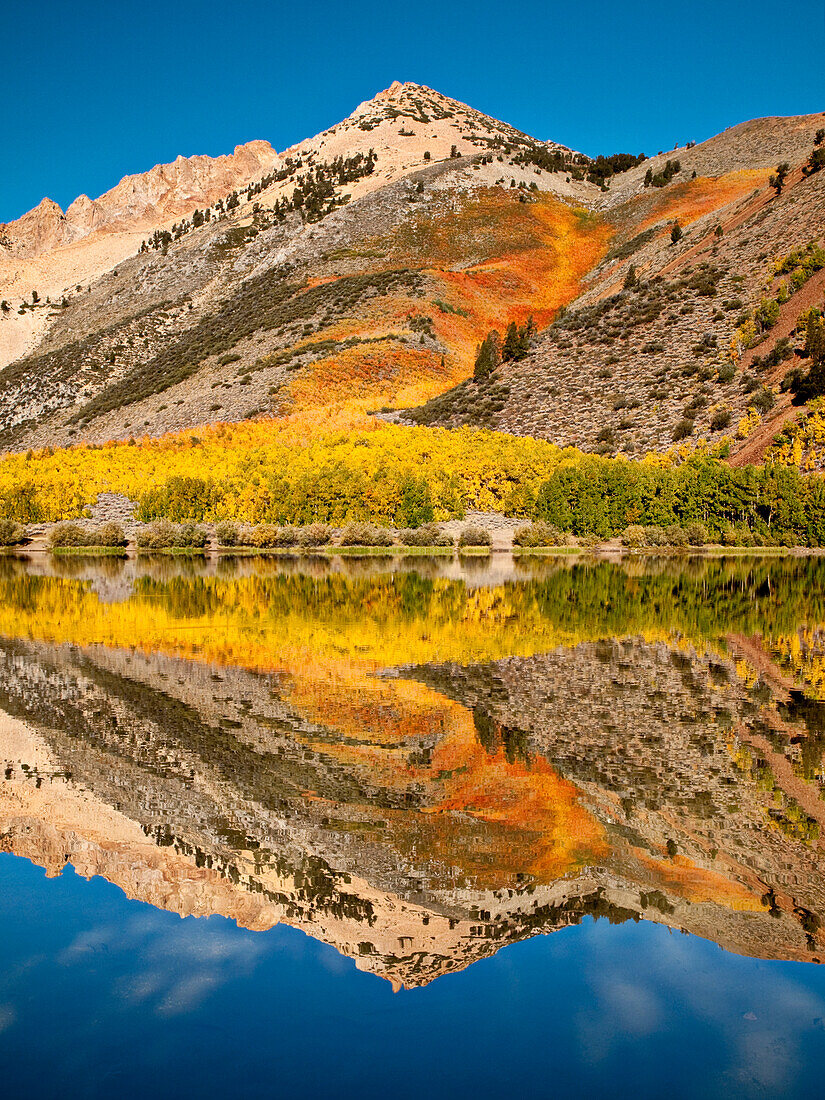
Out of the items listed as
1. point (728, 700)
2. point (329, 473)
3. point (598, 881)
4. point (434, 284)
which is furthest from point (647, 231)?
point (598, 881)

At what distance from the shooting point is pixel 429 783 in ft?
27.2

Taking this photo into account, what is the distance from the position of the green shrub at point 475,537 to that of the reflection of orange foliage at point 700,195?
1753 inches

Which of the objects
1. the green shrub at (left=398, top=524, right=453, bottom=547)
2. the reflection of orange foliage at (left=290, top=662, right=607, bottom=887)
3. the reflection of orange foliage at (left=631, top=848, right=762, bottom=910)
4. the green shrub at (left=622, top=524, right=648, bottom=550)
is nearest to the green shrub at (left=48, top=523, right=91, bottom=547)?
the green shrub at (left=398, top=524, right=453, bottom=547)

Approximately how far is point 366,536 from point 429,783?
37.9m

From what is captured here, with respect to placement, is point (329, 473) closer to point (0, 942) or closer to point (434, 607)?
point (434, 607)

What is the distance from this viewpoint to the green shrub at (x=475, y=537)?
46.8m

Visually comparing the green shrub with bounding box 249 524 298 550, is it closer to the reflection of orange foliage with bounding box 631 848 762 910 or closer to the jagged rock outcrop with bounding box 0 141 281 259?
the reflection of orange foliage with bounding box 631 848 762 910

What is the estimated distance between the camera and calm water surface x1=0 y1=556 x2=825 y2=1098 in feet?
14.5

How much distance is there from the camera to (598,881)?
6.23m

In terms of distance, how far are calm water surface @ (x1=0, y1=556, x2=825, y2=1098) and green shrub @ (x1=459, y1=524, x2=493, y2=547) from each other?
1290 inches

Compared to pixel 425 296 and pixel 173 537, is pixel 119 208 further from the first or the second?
pixel 173 537

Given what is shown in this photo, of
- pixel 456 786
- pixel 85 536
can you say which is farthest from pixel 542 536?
pixel 456 786

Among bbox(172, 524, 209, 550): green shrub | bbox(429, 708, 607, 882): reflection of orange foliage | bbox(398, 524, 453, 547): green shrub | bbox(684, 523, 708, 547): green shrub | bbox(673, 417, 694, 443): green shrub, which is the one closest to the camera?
bbox(429, 708, 607, 882): reflection of orange foliage

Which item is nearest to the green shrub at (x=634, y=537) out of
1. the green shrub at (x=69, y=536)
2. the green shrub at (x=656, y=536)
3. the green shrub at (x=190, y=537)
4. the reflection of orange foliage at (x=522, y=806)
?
the green shrub at (x=656, y=536)
